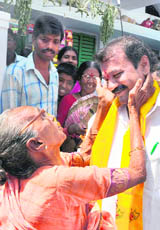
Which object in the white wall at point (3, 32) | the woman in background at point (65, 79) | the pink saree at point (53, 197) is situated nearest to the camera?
the pink saree at point (53, 197)

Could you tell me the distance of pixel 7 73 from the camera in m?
2.67

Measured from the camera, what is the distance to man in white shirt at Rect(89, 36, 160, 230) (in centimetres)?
166

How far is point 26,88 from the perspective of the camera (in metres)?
2.78

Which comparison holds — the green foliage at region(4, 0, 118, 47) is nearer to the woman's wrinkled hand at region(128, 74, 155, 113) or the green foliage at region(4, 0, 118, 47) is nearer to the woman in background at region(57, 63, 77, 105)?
the woman in background at region(57, 63, 77, 105)

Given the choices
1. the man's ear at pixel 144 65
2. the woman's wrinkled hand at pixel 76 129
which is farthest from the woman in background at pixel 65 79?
the man's ear at pixel 144 65

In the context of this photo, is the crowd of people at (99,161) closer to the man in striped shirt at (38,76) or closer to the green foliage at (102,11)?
the man in striped shirt at (38,76)

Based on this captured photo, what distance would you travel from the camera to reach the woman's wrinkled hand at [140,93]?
163cm

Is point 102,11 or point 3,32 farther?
point 102,11

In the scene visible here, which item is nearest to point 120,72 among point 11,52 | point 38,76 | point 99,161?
point 99,161

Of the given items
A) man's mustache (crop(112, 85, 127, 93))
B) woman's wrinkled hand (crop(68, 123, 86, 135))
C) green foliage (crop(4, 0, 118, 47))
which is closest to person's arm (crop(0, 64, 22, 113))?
woman's wrinkled hand (crop(68, 123, 86, 135))

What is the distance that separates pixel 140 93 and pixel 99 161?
46cm

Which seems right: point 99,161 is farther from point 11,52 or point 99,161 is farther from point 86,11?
point 86,11

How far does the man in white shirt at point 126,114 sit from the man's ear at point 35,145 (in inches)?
22.7

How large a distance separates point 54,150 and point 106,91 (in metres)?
0.66
